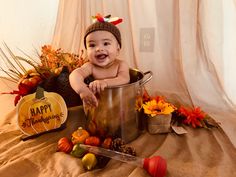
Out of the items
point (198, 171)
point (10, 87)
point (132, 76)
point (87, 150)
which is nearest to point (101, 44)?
point (132, 76)

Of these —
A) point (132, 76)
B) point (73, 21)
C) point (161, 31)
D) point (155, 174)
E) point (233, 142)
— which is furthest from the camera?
point (73, 21)

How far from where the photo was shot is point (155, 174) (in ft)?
1.93

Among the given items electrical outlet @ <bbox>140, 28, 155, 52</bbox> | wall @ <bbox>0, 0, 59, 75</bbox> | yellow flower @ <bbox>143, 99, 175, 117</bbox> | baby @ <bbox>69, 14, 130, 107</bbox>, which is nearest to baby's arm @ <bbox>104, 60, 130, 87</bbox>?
baby @ <bbox>69, 14, 130, 107</bbox>

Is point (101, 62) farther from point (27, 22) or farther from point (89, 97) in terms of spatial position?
point (27, 22)

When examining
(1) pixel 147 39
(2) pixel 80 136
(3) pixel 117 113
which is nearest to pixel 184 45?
(1) pixel 147 39

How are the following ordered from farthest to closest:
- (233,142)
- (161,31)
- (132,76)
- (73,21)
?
(73,21), (161,31), (132,76), (233,142)

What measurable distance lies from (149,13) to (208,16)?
0.66 ft

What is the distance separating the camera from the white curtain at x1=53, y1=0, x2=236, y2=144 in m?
0.83

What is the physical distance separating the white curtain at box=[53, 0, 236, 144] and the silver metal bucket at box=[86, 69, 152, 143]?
0.23 metres

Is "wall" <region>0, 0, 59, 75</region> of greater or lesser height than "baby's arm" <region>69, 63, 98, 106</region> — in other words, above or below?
above

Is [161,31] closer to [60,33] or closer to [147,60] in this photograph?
[147,60]

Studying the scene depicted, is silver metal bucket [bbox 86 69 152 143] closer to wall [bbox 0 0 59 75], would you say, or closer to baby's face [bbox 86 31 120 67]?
baby's face [bbox 86 31 120 67]

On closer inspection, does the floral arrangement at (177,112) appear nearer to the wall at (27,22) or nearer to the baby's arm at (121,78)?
the baby's arm at (121,78)

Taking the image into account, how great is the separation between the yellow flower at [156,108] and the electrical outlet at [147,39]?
10.0 inches
